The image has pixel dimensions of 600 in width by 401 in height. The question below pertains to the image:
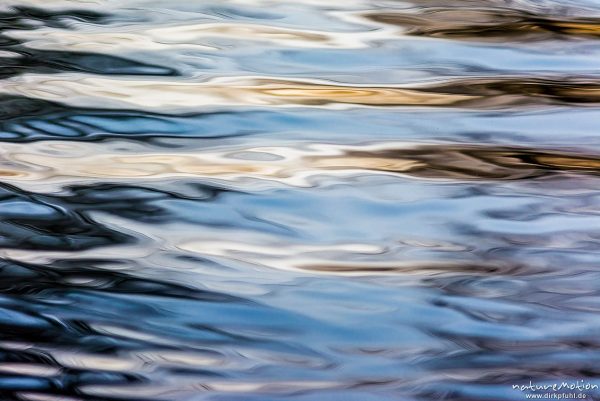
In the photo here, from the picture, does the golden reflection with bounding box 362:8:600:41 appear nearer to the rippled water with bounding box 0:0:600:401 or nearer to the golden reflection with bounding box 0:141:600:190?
the rippled water with bounding box 0:0:600:401

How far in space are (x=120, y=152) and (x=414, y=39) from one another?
25.3 inches

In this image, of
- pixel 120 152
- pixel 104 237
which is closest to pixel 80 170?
pixel 120 152

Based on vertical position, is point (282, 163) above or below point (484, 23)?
below

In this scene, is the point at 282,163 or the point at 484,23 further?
the point at 484,23

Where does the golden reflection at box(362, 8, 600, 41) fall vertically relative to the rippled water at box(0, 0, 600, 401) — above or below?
above

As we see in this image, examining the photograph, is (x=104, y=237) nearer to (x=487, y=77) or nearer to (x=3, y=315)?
(x=3, y=315)

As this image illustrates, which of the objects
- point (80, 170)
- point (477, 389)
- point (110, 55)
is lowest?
point (477, 389)

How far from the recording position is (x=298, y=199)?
1.31m

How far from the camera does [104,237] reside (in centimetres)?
120

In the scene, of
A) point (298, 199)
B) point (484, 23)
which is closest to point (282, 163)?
point (298, 199)

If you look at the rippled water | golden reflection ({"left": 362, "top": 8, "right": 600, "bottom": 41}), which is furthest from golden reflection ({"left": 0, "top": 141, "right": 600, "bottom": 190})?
golden reflection ({"left": 362, "top": 8, "right": 600, "bottom": 41})

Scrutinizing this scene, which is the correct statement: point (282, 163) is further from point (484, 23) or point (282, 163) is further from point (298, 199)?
point (484, 23)

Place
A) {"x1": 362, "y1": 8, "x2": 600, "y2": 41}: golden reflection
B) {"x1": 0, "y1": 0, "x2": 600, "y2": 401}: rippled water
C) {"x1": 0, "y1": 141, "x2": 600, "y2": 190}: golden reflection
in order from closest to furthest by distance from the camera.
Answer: {"x1": 0, "y1": 0, "x2": 600, "y2": 401}: rippled water < {"x1": 0, "y1": 141, "x2": 600, "y2": 190}: golden reflection < {"x1": 362, "y1": 8, "x2": 600, "y2": 41}: golden reflection

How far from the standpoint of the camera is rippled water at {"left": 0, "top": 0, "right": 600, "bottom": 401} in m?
0.99
